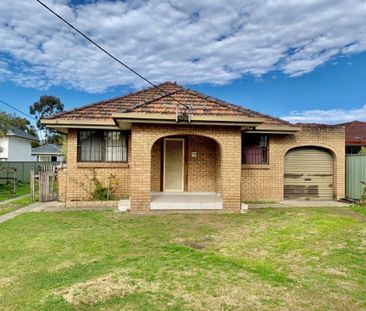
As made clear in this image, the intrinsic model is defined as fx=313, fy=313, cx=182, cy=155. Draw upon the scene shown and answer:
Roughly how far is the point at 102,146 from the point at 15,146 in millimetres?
21745

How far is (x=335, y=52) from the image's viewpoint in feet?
58.9


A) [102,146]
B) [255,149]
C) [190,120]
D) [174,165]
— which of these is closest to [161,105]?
[190,120]

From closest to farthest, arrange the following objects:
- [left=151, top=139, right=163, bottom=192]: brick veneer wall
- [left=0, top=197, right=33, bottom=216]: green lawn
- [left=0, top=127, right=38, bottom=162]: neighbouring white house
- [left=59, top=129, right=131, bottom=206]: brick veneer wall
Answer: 1. [left=0, top=197, right=33, bottom=216]: green lawn
2. [left=59, top=129, right=131, bottom=206]: brick veneer wall
3. [left=151, top=139, right=163, bottom=192]: brick veneer wall
4. [left=0, top=127, right=38, bottom=162]: neighbouring white house

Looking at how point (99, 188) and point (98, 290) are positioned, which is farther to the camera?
point (99, 188)

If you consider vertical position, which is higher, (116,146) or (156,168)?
(116,146)

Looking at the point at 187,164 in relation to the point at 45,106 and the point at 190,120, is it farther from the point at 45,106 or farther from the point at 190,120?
the point at 45,106

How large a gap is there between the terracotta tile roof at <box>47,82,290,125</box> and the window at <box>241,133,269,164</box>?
2.93ft

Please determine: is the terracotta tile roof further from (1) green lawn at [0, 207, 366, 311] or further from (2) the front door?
(1) green lawn at [0, 207, 366, 311]

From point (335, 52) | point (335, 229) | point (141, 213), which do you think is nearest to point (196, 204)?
point (141, 213)

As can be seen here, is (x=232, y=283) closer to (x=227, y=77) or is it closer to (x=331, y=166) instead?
(x=331, y=166)

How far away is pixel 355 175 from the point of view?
1380cm

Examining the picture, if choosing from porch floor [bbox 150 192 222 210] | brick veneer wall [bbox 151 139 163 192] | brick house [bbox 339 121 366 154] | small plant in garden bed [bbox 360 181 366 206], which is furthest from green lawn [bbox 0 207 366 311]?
brick house [bbox 339 121 366 154]

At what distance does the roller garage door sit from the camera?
14.2 metres

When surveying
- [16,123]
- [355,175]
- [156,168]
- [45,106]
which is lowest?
[355,175]
